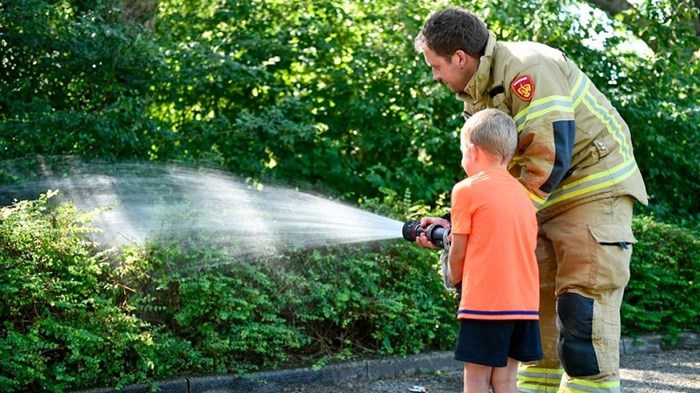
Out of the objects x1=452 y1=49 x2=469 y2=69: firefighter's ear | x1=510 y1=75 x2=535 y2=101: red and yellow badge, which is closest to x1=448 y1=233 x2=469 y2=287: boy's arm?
x1=510 y1=75 x2=535 y2=101: red and yellow badge

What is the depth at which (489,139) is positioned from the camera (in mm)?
3783

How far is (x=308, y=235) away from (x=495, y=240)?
111 inches

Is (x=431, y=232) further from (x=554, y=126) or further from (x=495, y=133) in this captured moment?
(x=554, y=126)

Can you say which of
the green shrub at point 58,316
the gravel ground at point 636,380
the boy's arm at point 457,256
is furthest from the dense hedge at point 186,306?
the boy's arm at point 457,256

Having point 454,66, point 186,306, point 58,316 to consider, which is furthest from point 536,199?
point 58,316

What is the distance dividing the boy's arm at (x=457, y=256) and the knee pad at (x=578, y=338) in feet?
1.65

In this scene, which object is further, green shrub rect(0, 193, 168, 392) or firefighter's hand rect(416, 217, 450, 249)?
green shrub rect(0, 193, 168, 392)

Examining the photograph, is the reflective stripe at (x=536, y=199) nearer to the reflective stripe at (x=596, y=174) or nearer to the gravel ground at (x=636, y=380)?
the reflective stripe at (x=596, y=174)

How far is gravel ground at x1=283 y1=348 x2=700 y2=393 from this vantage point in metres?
5.85

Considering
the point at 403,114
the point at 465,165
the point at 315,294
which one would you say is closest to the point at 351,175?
the point at 403,114

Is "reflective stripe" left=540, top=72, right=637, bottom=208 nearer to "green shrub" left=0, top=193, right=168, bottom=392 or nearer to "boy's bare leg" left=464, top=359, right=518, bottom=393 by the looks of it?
"boy's bare leg" left=464, top=359, right=518, bottom=393

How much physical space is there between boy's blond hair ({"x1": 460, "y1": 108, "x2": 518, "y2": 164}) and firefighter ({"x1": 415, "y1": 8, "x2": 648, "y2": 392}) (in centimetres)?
9

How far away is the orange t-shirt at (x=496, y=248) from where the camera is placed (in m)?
3.71

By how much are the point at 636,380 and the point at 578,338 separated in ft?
8.89
